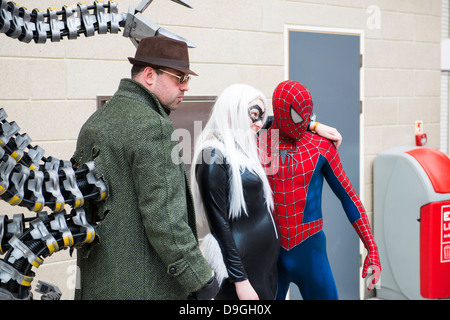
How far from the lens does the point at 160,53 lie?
162cm

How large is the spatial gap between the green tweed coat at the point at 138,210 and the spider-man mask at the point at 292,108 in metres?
0.74

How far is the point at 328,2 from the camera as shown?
11.6ft

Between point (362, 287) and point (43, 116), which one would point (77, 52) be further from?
point (362, 287)

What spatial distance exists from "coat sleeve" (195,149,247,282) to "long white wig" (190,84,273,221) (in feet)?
0.12

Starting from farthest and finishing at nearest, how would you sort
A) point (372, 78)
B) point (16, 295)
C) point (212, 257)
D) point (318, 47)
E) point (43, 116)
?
point (372, 78), point (318, 47), point (43, 116), point (212, 257), point (16, 295)

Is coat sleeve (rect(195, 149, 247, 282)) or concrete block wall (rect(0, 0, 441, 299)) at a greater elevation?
concrete block wall (rect(0, 0, 441, 299))

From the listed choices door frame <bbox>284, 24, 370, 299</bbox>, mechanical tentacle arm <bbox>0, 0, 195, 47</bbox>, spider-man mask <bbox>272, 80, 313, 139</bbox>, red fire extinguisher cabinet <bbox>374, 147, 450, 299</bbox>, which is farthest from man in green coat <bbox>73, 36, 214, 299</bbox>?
red fire extinguisher cabinet <bbox>374, 147, 450, 299</bbox>

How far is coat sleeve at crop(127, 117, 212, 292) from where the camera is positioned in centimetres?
148

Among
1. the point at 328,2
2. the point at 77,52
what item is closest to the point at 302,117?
the point at 77,52

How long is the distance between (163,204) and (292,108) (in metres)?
0.93

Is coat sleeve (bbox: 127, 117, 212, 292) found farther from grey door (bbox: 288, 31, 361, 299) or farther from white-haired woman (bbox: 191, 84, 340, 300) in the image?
grey door (bbox: 288, 31, 361, 299)

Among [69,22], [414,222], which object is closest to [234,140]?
[69,22]

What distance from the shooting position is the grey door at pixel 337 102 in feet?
11.4

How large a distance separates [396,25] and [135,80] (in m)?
2.93
